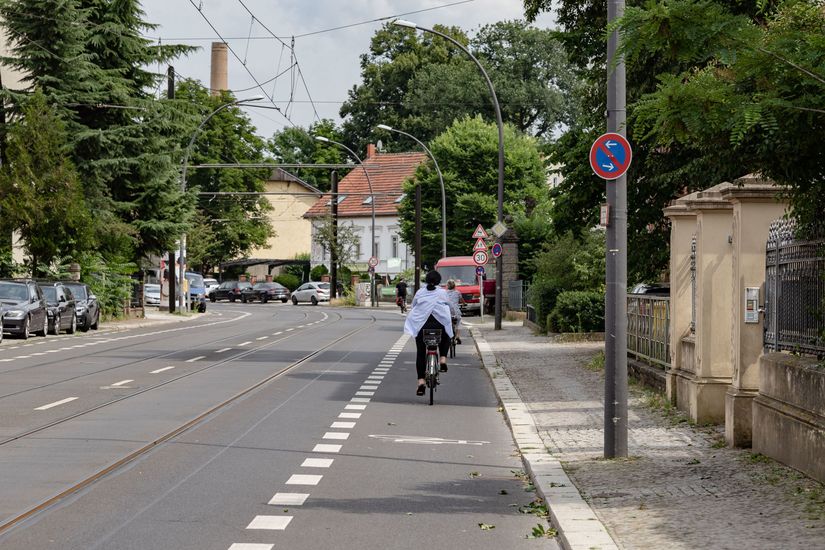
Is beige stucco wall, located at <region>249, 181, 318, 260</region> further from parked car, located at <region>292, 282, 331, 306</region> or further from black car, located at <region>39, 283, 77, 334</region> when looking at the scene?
black car, located at <region>39, 283, 77, 334</region>

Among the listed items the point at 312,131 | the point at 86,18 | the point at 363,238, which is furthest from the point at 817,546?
the point at 312,131

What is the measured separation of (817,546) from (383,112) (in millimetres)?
87868

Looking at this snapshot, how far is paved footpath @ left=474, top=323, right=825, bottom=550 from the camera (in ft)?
25.3

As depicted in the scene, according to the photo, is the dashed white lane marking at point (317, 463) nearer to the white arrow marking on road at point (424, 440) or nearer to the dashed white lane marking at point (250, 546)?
the white arrow marking on road at point (424, 440)

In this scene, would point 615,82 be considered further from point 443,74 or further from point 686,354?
point 443,74

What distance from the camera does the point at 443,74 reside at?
8925 centimetres

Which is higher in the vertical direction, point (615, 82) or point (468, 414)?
point (615, 82)

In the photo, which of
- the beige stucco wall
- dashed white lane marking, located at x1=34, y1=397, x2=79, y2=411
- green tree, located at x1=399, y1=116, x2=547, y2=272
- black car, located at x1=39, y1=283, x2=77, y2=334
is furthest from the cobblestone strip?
the beige stucco wall

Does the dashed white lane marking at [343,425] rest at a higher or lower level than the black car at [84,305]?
lower

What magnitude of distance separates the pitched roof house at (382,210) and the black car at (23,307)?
59371mm

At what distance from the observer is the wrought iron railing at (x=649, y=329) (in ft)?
59.0

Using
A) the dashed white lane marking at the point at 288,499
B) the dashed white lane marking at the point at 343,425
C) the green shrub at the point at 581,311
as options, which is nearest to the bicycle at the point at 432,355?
the dashed white lane marking at the point at 343,425

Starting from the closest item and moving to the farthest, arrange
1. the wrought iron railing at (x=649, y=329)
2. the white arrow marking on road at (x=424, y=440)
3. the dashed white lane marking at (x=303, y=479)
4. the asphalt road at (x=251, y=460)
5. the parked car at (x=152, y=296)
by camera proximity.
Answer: the asphalt road at (x=251, y=460)
the dashed white lane marking at (x=303, y=479)
the white arrow marking on road at (x=424, y=440)
the wrought iron railing at (x=649, y=329)
the parked car at (x=152, y=296)

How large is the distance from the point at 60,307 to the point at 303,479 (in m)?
28.9
